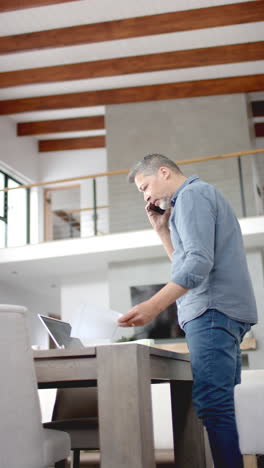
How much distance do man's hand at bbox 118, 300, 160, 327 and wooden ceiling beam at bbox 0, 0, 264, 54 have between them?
630 cm

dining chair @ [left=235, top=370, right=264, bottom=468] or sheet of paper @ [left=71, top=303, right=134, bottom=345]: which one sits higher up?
sheet of paper @ [left=71, top=303, right=134, bottom=345]

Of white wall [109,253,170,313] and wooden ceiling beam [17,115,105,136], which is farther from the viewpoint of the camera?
wooden ceiling beam [17,115,105,136]

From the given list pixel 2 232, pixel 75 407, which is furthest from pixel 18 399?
pixel 2 232

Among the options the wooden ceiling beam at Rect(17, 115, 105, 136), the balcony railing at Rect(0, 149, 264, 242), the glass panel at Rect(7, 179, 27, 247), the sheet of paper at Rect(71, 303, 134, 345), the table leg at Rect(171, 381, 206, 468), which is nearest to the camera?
the table leg at Rect(171, 381, 206, 468)

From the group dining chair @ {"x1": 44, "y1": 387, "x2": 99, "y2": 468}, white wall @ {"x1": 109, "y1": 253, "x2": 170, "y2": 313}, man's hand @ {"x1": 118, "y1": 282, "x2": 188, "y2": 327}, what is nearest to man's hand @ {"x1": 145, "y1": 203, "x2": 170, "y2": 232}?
man's hand @ {"x1": 118, "y1": 282, "x2": 188, "y2": 327}

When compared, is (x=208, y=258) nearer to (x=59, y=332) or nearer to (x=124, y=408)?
(x=124, y=408)

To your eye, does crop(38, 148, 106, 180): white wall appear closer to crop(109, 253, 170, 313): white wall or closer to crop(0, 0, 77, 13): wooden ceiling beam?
crop(109, 253, 170, 313): white wall

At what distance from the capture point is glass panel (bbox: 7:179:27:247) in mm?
9781

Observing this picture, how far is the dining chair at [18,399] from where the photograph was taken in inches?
50.8

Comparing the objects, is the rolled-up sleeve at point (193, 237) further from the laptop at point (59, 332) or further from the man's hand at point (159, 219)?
the laptop at point (59, 332)

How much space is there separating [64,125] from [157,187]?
9.15m

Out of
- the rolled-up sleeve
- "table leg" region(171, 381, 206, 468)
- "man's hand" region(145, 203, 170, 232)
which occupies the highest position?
"man's hand" region(145, 203, 170, 232)

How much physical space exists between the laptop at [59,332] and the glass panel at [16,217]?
741cm

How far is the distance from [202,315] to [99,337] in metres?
0.98
